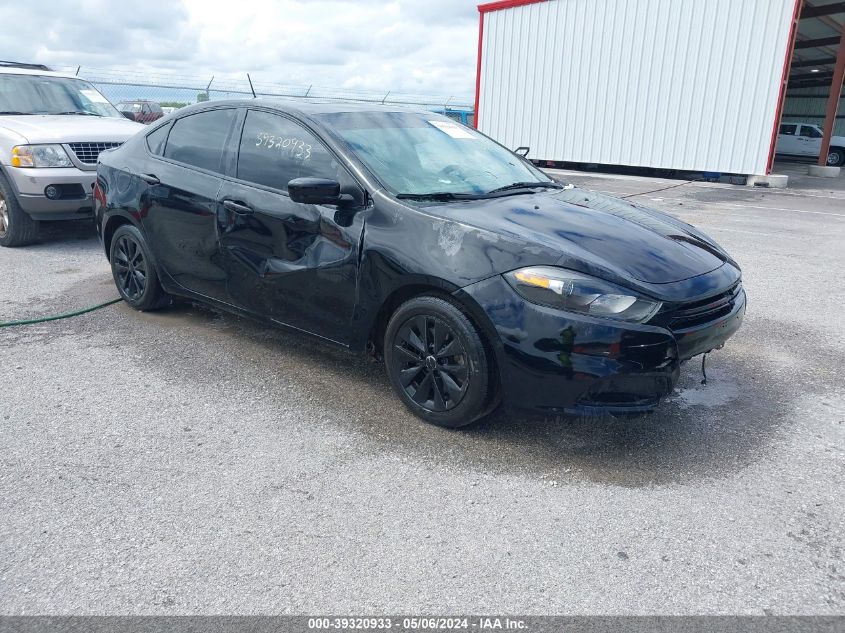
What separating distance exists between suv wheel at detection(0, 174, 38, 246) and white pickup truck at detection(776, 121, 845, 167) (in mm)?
27517

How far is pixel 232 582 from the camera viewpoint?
93.7 inches

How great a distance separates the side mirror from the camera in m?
3.51

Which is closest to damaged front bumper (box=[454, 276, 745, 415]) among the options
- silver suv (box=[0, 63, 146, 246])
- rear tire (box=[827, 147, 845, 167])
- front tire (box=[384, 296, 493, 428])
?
front tire (box=[384, 296, 493, 428])

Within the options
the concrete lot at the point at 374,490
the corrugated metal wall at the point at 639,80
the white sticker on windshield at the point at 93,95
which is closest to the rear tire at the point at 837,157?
the corrugated metal wall at the point at 639,80

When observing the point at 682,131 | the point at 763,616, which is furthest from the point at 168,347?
the point at 682,131

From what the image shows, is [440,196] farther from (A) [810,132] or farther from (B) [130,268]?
(A) [810,132]

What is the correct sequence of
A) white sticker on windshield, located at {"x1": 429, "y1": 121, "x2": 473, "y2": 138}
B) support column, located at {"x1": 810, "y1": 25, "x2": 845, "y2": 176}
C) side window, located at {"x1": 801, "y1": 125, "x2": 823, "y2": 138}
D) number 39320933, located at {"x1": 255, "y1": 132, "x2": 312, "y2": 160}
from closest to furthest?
number 39320933, located at {"x1": 255, "y1": 132, "x2": 312, "y2": 160} < white sticker on windshield, located at {"x1": 429, "y1": 121, "x2": 473, "y2": 138} < support column, located at {"x1": 810, "y1": 25, "x2": 845, "y2": 176} < side window, located at {"x1": 801, "y1": 125, "x2": 823, "y2": 138}

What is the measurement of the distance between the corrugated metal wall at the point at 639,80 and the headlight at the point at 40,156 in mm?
14580

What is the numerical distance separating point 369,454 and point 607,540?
1159mm

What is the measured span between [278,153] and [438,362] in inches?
66.0

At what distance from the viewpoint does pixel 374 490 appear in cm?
296

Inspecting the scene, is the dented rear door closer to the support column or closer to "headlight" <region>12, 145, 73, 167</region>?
"headlight" <region>12, 145, 73, 167</region>

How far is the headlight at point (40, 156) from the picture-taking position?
7023mm

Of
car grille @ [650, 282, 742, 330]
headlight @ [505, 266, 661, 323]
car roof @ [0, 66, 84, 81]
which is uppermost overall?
car roof @ [0, 66, 84, 81]
